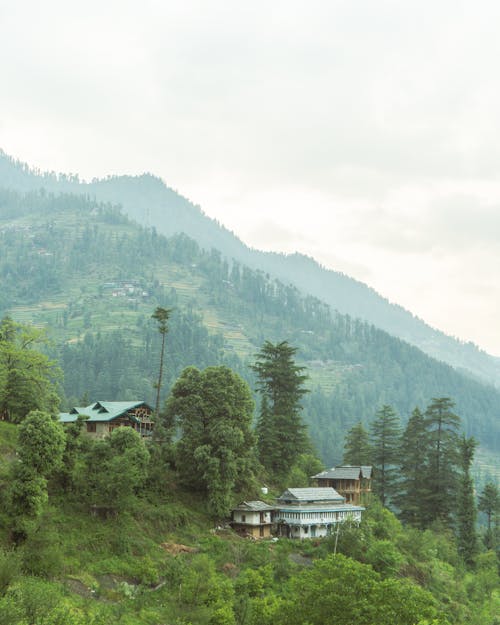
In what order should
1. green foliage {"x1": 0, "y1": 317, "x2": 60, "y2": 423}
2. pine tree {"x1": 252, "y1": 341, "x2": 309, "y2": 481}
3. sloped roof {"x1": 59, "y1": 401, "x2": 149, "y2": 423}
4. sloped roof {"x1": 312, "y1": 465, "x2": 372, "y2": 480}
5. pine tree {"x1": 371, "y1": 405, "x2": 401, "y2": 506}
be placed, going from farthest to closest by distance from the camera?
1. pine tree {"x1": 371, "y1": 405, "x2": 401, "y2": 506}
2. sloped roof {"x1": 312, "y1": 465, "x2": 372, "y2": 480}
3. pine tree {"x1": 252, "y1": 341, "x2": 309, "y2": 481}
4. sloped roof {"x1": 59, "y1": 401, "x2": 149, "y2": 423}
5. green foliage {"x1": 0, "y1": 317, "x2": 60, "y2": 423}

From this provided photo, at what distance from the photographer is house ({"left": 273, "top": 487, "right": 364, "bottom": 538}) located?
6888 cm

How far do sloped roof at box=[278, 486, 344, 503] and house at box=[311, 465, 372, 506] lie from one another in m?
10.3

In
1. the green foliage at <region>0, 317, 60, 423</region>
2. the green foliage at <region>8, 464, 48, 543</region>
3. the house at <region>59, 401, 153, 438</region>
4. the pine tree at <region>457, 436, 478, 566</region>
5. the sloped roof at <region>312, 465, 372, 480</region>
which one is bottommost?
the pine tree at <region>457, 436, 478, 566</region>

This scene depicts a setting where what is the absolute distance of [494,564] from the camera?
3221 inches

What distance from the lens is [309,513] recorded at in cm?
6969

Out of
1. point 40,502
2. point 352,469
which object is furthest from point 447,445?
point 40,502

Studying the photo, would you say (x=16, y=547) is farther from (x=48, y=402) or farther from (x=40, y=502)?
(x=48, y=402)

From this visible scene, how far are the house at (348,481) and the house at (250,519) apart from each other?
21.0 metres

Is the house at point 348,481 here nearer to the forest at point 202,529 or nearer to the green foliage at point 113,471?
the forest at point 202,529

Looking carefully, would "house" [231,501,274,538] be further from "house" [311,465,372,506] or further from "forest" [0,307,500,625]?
"house" [311,465,372,506]

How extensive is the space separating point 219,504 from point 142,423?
24.9 meters

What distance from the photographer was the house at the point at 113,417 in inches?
3145

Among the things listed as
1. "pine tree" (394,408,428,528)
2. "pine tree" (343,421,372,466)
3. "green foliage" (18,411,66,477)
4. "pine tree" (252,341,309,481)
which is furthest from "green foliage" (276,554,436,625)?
"pine tree" (343,421,372,466)

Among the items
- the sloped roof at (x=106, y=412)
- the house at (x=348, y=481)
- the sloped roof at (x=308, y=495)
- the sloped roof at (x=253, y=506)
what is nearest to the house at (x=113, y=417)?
the sloped roof at (x=106, y=412)
